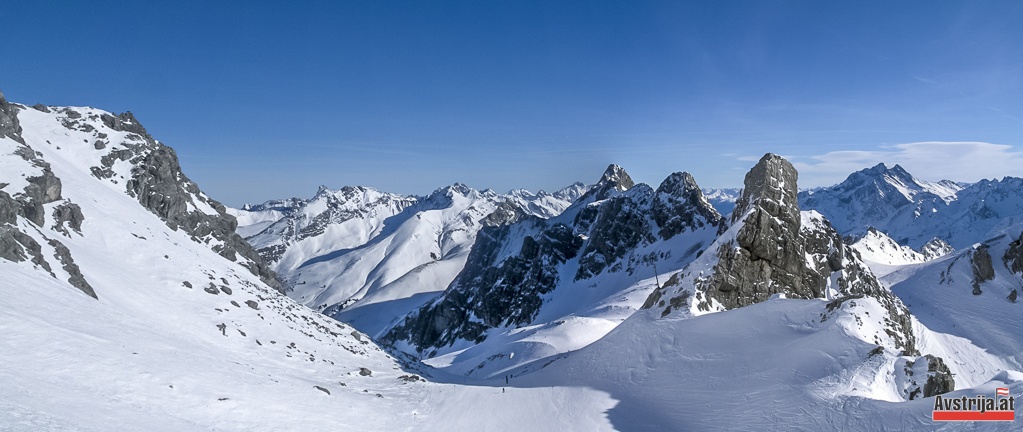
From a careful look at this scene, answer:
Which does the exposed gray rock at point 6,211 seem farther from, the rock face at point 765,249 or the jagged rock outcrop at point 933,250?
the jagged rock outcrop at point 933,250

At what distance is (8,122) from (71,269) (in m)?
38.4

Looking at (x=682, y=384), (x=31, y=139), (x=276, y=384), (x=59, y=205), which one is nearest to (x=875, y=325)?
(x=682, y=384)

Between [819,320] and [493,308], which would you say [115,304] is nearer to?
[819,320]

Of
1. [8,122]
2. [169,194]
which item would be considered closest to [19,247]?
[8,122]

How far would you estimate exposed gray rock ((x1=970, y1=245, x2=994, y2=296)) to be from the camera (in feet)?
214

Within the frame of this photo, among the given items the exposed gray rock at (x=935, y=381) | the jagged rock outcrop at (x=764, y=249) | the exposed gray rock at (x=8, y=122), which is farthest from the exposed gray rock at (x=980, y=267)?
the exposed gray rock at (x=8, y=122)

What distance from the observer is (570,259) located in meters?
134

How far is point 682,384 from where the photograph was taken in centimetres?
2680

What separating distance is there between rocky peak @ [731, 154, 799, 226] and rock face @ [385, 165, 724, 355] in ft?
126

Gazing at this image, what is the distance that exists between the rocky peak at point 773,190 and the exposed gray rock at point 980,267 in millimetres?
40840

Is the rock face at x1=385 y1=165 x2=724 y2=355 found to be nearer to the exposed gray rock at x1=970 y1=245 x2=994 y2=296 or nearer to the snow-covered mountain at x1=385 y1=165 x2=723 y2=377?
the snow-covered mountain at x1=385 y1=165 x2=723 y2=377

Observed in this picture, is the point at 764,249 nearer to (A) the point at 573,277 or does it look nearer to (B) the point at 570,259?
(A) the point at 573,277

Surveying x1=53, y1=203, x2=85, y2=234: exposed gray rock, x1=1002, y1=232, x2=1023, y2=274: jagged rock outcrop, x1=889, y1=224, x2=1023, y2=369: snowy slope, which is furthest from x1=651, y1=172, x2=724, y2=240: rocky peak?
x1=53, y1=203, x2=85, y2=234: exposed gray rock

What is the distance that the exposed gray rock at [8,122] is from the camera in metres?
→ 52.0
